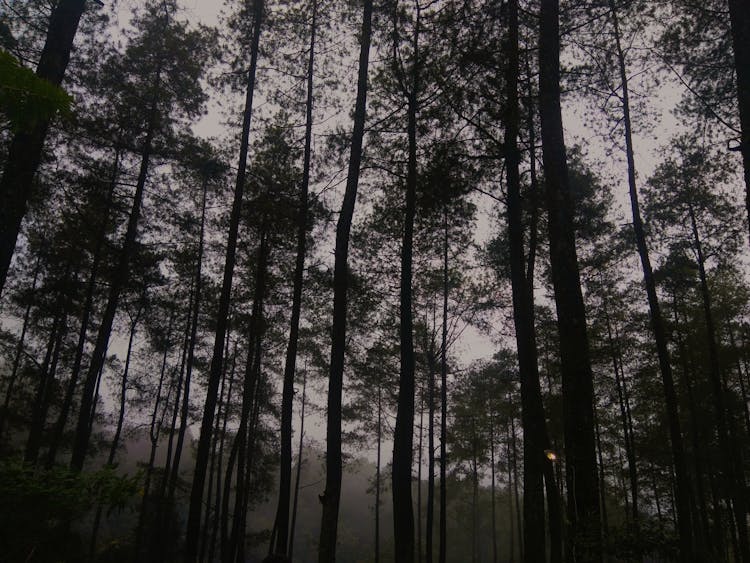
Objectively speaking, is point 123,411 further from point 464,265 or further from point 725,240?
point 725,240

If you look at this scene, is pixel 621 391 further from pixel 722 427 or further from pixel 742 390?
pixel 742 390

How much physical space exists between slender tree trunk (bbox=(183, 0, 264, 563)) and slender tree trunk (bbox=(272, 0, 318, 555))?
158 cm

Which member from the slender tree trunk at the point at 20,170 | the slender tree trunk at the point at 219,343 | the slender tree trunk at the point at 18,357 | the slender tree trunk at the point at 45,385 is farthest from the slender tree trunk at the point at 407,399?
the slender tree trunk at the point at 18,357

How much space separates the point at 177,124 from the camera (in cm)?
1303

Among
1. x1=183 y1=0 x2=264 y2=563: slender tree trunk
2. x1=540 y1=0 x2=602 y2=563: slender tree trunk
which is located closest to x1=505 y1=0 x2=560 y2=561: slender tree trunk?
x1=540 y1=0 x2=602 y2=563: slender tree trunk

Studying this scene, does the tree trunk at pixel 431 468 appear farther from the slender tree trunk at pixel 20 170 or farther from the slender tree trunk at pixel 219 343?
the slender tree trunk at pixel 20 170

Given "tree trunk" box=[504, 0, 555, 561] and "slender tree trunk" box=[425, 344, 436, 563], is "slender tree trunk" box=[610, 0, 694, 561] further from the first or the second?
"slender tree trunk" box=[425, 344, 436, 563]

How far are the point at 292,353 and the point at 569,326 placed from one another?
7084mm

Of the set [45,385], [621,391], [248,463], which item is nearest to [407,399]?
[248,463]

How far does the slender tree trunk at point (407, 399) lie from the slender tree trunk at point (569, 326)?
9.15ft

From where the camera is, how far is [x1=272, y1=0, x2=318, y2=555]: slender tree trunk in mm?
9945

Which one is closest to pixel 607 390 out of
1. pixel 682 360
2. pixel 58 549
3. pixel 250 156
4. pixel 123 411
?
pixel 682 360

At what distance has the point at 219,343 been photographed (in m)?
9.67

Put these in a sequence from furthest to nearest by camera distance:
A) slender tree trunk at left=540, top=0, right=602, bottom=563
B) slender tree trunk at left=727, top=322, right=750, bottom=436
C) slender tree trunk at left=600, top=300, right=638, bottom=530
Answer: slender tree trunk at left=727, top=322, right=750, bottom=436 → slender tree trunk at left=600, top=300, right=638, bottom=530 → slender tree trunk at left=540, top=0, right=602, bottom=563
